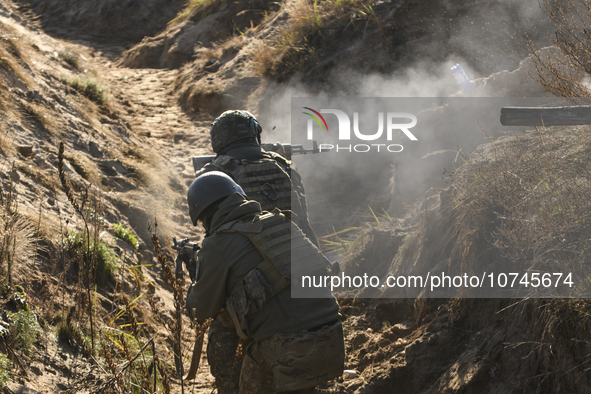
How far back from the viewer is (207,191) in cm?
273

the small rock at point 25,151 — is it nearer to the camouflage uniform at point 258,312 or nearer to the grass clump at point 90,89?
the grass clump at point 90,89

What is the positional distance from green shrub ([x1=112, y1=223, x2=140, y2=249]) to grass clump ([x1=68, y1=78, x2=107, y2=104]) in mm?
4154

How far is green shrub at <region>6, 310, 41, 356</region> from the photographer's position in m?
2.97

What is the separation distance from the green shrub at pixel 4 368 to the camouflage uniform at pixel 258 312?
995 mm

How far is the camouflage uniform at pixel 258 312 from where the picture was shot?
2584 millimetres

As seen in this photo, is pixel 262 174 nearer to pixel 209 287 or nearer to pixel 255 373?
pixel 209 287

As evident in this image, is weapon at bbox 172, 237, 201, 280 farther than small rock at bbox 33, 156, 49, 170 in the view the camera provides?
No

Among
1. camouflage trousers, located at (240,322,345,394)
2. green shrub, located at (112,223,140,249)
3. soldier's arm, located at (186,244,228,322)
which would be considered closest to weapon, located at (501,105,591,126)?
camouflage trousers, located at (240,322,345,394)

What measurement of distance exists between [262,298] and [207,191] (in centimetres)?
66

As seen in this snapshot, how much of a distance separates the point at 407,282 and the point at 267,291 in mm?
2247

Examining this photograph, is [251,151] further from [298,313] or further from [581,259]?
[581,259]

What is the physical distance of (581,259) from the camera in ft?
10.6

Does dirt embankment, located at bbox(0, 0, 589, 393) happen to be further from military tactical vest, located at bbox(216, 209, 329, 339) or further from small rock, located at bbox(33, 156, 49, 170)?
military tactical vest, located at bbox(216, 209, 329, 339)

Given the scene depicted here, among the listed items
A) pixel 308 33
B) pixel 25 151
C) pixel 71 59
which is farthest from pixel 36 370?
pixel 71 59
